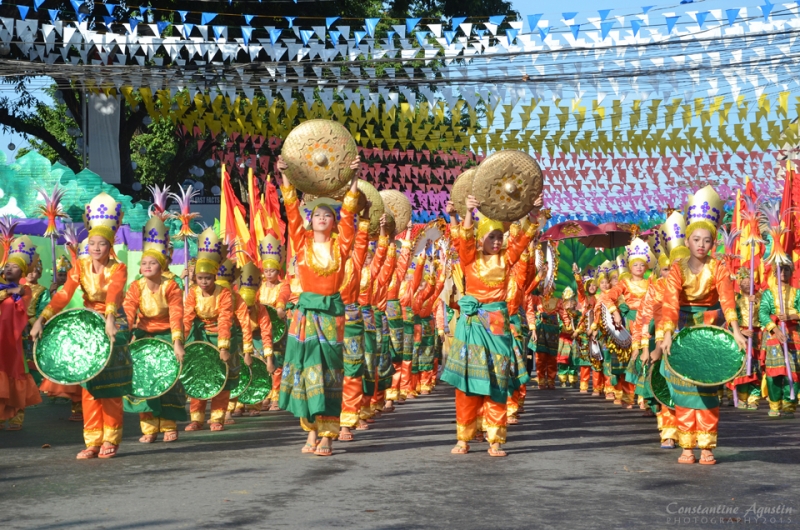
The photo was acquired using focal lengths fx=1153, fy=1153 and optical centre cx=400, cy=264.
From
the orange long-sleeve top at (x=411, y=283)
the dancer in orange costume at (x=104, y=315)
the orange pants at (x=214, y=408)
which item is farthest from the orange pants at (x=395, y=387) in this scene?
the dancer in orange costume at (x=104, y=315)

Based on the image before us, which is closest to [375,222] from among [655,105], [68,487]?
[68,487]

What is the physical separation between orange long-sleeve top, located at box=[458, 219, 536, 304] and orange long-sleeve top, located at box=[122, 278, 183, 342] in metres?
2.51

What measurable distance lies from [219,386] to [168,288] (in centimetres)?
156

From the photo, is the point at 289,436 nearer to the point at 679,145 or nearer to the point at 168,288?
the point at 168,288

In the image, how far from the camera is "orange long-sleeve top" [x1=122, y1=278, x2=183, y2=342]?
32.8ft

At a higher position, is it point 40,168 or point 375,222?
point 40,168

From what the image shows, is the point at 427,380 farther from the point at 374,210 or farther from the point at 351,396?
the point at 351,396

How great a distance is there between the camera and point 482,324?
31.7 feet

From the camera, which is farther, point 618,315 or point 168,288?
point 618,315

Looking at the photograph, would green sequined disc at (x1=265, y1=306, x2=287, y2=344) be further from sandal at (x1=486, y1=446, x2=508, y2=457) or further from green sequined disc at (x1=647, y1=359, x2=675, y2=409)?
green sequined disc at (x1=647, y1=359, x2=675, y2=409)

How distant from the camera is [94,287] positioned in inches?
376

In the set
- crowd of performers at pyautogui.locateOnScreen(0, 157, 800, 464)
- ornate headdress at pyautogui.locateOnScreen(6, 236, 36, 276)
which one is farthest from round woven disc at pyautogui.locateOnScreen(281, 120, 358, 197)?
ornate headdress at pyautogui.locateOnScreen(6, 236, 36, 276)

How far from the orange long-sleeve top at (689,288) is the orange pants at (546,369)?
10423 millimetres

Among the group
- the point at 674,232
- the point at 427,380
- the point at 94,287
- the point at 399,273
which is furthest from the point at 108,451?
the point at 427,380
